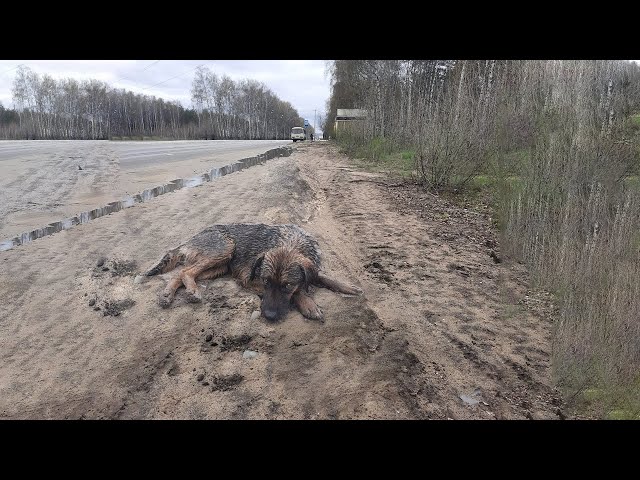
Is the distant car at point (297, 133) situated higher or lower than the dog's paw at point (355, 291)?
higher

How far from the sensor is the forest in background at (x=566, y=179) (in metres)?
3.63

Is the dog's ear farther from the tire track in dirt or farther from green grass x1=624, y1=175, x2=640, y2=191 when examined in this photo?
green grass x1=624, y1=175, x2=640, y2=191

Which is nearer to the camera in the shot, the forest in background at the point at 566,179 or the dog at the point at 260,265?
the forest in background at the point at 566,179

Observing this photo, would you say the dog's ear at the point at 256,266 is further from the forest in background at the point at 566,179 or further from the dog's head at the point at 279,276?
the forest in background at the point at 566,179

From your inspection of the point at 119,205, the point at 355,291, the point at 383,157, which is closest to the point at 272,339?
the point at 355,291

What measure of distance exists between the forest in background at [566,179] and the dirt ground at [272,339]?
0.35m

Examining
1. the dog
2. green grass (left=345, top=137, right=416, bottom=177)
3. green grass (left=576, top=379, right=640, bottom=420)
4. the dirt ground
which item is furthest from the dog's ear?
green grass (left=345, top=137, right=416, bottom=177)

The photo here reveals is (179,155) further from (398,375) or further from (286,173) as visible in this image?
(398,375)

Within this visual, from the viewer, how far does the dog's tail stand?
525cm

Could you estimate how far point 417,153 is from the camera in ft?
37.7

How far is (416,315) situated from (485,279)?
1535 mm

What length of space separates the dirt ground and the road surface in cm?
214

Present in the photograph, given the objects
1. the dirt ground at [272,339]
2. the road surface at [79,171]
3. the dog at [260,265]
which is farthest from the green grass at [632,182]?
the road surface at [79,171]

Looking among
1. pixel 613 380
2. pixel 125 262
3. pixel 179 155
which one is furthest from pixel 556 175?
pixel 179 155
